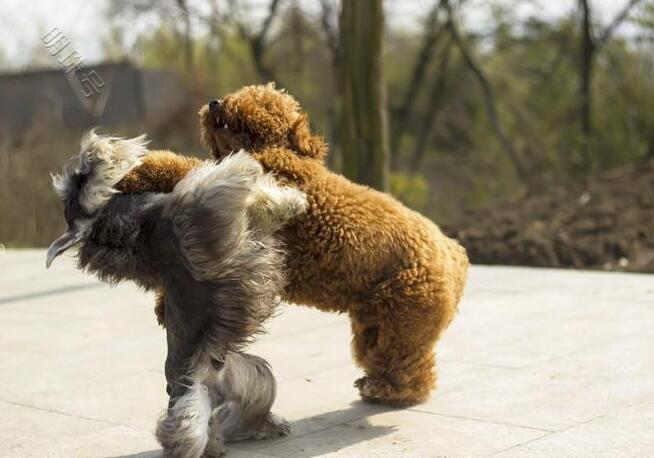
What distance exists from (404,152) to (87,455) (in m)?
16.8

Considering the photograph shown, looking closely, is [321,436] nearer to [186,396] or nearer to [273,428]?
[273,428]

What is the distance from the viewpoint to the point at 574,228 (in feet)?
34.1

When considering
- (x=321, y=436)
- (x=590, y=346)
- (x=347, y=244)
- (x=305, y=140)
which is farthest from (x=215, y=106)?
(x=590, y=346)

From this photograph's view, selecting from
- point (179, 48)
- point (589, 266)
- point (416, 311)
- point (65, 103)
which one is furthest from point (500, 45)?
point (416, 311)

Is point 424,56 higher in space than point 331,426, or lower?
higher

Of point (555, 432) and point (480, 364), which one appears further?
point (480, 364)

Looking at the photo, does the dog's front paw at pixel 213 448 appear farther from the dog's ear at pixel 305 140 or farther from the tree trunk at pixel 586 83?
the tree trunk at pixel 586 83

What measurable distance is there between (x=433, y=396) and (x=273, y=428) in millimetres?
933

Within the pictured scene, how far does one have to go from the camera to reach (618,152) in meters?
15.1

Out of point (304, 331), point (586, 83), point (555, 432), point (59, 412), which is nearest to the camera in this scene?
point (555, 432)

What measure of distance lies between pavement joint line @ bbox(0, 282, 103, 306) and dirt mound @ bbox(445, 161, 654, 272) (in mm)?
3361

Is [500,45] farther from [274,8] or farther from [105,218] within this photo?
[105,218]

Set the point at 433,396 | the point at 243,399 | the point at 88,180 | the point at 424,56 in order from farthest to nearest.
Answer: the point at 424,56, the point at 433,396, the point at 243,399, the point at 88,180

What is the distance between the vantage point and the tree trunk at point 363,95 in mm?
10141
